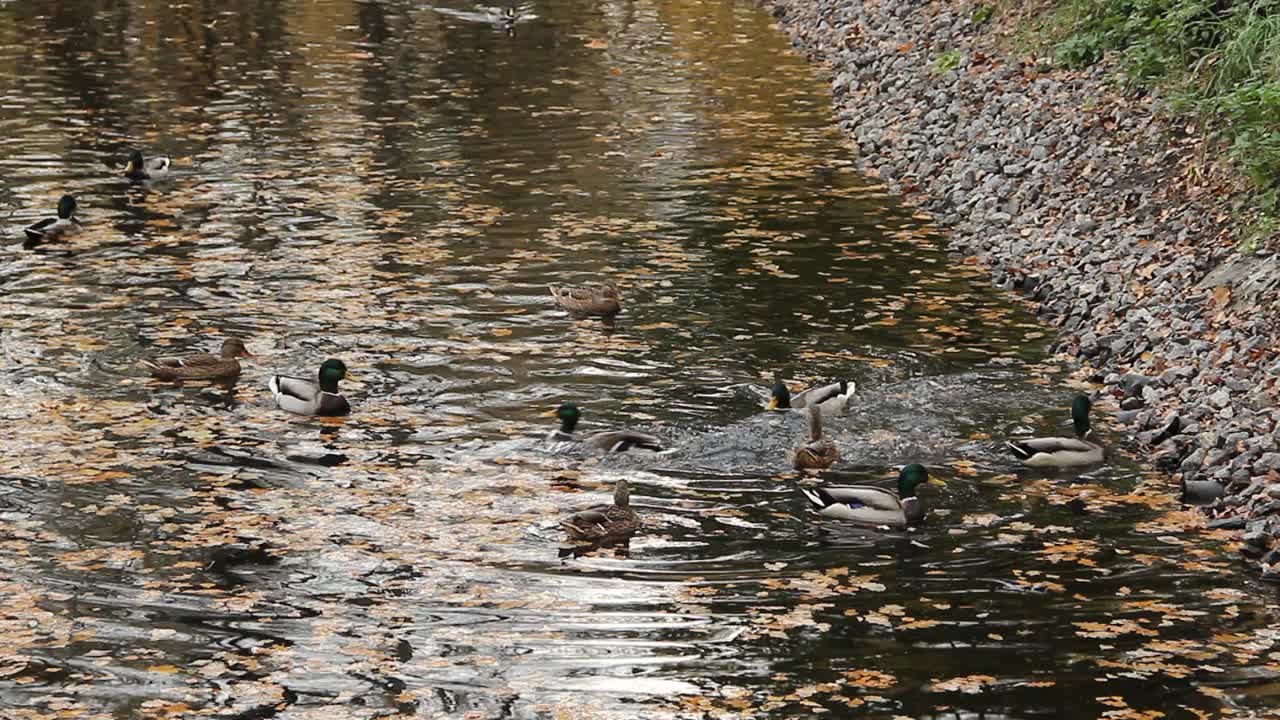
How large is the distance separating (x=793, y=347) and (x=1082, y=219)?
5100mm

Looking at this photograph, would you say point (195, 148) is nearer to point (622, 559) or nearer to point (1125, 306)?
point (1125, 306)

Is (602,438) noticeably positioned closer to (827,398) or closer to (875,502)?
(827,398)

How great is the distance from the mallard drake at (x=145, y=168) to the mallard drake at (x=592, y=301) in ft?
29.1

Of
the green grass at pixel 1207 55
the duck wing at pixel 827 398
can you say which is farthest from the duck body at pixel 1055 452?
the green grass at pixel 1207 55

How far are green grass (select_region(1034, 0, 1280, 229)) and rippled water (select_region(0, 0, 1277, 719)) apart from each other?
311cm

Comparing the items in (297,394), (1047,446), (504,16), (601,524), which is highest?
(1047,446)

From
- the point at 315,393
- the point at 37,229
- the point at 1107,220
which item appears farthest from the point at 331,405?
the point at 1107,220

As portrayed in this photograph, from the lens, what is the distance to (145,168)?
87.9ft

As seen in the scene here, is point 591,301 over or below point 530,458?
over

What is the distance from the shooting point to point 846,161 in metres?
28.9

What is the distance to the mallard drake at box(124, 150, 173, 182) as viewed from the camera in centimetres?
2666

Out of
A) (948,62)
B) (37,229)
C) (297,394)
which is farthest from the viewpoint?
(948,62)

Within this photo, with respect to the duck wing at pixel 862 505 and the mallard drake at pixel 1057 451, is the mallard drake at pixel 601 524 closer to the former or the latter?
the duck wing at pixel 862 505

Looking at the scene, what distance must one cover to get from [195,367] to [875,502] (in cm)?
708
